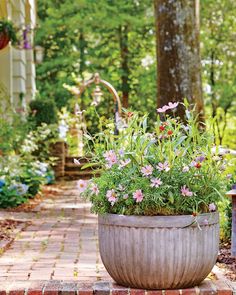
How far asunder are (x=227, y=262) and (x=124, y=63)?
75.5 ft

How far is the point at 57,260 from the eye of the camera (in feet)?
21.3

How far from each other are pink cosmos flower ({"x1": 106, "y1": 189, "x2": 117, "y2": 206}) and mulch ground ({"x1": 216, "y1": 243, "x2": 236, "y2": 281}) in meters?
1.25

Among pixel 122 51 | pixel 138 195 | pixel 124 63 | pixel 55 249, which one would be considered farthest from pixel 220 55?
pixel 138 195

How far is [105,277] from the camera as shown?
5637 mm

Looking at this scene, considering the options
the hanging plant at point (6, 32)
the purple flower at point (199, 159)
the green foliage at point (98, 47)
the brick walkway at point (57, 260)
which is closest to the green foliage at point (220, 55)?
the green foliage at point (98, 47)

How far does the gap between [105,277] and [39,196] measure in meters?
7.74

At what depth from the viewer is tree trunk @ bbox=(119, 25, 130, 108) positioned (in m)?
28.5

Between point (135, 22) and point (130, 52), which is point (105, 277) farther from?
point (130, 52)

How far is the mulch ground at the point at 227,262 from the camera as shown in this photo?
229 inches

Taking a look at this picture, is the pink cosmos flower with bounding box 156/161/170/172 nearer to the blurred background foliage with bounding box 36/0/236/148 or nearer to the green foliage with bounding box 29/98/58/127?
the green foliage with bounding box 29/98/58/127

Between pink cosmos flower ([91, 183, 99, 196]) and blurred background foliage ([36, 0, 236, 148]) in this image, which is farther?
blurred background foliage ([36, 0, 236, 148])

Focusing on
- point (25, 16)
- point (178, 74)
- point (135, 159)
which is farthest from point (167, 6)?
point (25, 16)

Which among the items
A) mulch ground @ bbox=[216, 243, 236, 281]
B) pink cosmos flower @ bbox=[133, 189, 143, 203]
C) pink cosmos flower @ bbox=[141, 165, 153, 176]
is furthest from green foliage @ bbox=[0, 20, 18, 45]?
pink cosmos flower @ bbox=[133, 189, 143, 203]

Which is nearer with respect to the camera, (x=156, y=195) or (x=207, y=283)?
(x=156, y=195)
